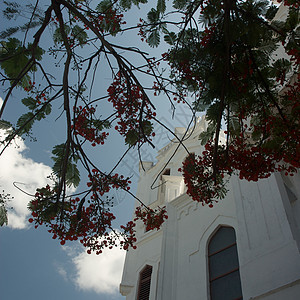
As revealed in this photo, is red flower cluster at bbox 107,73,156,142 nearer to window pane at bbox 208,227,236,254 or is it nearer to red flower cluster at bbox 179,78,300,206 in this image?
red flower cluster at bbox 179,78,300,206

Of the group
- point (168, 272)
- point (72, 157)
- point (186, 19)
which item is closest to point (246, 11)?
point (186, 19)

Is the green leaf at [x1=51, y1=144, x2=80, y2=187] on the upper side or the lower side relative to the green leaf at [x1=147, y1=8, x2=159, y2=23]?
lower

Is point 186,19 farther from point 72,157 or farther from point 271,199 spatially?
point 271,199

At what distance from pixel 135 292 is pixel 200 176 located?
835 cm

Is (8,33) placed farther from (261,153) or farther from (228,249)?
(228,249)

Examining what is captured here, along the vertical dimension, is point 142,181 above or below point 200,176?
above

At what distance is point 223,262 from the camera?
8805mm

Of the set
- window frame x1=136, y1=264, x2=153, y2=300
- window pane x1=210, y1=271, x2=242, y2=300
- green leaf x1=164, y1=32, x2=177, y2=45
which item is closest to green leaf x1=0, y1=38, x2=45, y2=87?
green leaf x1=164, y1=32, x2=177, y2=45

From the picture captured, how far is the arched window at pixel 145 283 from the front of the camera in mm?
11210

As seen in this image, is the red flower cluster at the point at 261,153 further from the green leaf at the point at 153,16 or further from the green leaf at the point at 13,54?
the green leaf at the point at 13,54

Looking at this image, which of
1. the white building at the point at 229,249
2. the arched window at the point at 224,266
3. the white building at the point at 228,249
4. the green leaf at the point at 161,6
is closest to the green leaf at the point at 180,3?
the green leaf at the point at 161,6

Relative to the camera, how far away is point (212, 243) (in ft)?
31.6

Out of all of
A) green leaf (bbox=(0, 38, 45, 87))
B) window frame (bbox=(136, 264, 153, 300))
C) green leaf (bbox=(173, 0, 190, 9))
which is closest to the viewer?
green leaf (bbox=(0, 38, 45, 87))

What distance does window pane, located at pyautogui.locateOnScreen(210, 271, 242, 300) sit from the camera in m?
7.82
